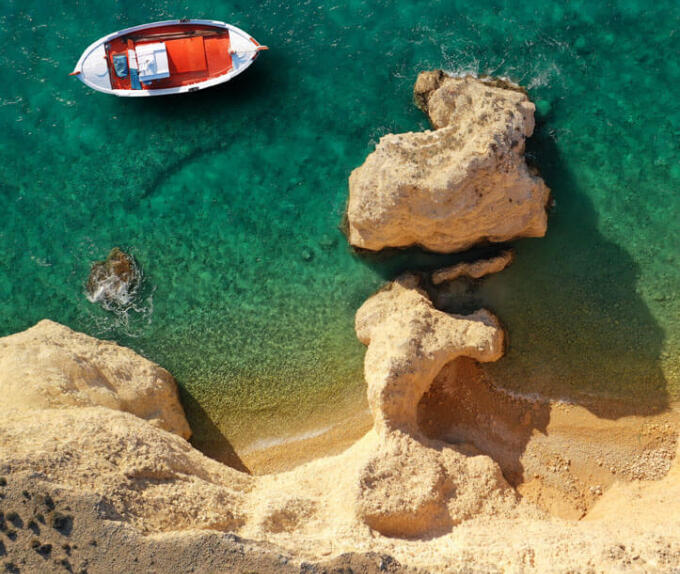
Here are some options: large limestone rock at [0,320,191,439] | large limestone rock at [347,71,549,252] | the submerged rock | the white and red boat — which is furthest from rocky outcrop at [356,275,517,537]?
the white and red boat

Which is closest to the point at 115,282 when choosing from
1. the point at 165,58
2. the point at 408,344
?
the point at 165,58

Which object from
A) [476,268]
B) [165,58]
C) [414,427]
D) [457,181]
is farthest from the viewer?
[165,58]

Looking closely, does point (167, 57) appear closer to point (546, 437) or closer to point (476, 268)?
point (476, 268)

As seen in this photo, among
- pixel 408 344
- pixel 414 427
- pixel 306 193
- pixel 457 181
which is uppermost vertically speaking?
pixel 457 181

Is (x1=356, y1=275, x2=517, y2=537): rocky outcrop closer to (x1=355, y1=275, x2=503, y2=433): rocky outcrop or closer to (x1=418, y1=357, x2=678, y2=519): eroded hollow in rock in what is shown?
(x1=355, y1=275, x2=503, y2=433): rocky outcrop

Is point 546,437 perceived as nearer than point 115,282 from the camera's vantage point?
Yes

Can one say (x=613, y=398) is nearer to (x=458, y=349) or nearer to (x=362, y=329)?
(x=458, y=349)
